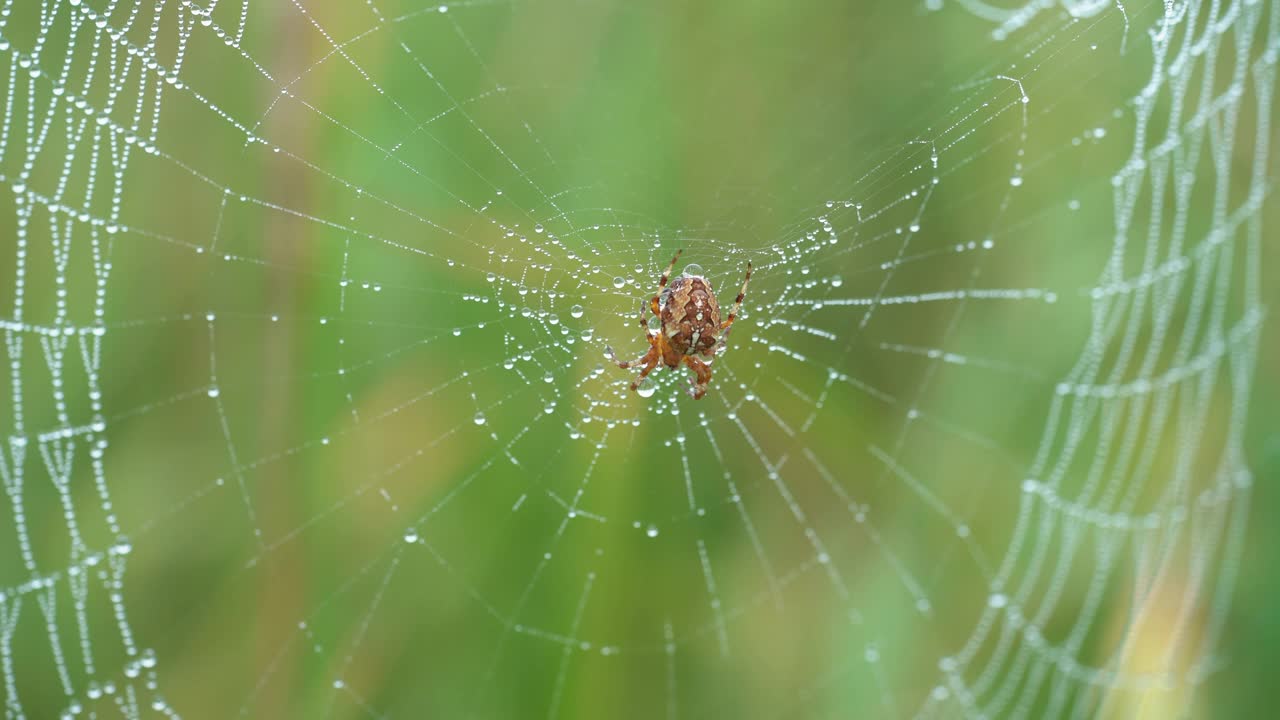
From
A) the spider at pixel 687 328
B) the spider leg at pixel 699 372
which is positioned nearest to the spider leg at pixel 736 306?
the spider at pixel 687 328

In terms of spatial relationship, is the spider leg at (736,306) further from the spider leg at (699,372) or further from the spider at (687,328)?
the spider leg at (699,372)

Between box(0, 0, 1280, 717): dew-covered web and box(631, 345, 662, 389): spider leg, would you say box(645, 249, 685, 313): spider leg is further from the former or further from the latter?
box(631, 345, 662, 389): spider leg

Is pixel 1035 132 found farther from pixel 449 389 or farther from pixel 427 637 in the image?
pixel 427 637

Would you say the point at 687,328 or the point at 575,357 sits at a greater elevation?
the point at 687,328

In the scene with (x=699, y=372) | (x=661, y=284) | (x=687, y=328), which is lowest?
(x=699, y=372)

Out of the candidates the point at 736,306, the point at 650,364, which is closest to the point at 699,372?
the point at 650,364

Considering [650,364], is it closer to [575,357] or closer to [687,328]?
[687,328]
